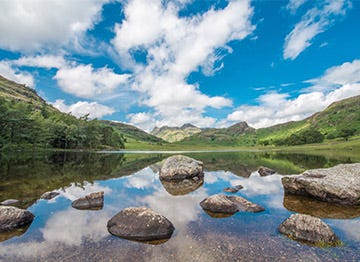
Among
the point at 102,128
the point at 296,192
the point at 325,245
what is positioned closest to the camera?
the point at 325,245

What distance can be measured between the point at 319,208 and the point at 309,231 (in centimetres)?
719

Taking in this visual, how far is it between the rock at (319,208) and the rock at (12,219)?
1870 centimetres

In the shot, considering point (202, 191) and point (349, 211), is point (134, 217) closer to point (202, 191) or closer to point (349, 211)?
point (202, 191)

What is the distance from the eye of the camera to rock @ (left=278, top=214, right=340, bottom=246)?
1059cm

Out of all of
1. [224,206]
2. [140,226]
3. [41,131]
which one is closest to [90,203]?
[140,226]

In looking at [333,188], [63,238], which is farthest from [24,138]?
[333,188]

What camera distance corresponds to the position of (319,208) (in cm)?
1669

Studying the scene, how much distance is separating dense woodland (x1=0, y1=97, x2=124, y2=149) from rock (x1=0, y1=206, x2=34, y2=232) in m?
81.0

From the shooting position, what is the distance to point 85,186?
24453 millimetres

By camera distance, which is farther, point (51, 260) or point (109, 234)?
point (109, 234)

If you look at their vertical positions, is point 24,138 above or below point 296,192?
above

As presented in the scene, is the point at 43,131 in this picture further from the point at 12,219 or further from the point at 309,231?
the point at 309,231

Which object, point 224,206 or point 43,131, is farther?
point 43,131

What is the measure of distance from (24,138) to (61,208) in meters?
100
